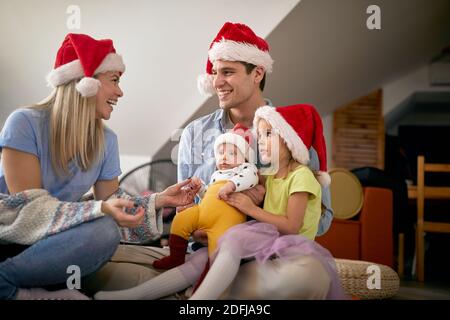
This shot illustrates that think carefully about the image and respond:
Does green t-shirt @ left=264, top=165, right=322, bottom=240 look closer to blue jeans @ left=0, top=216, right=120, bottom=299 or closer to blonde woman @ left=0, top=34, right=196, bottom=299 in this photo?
blonde woman @ left=0, top=34, right=196, bottom=299

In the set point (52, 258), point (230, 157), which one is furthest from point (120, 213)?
point (230, 157)

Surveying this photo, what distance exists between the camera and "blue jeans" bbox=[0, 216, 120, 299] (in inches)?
43.1

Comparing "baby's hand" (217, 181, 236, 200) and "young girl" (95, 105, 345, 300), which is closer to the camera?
"young girl" (95, 105, 345, 300)

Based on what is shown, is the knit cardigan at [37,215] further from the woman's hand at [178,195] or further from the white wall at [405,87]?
the white wall at [405,87]

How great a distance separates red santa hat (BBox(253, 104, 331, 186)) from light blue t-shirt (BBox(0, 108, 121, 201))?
413 mm

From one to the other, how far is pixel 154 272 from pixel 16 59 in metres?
0.65

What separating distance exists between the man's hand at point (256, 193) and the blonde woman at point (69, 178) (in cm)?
15

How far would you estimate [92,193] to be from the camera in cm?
132

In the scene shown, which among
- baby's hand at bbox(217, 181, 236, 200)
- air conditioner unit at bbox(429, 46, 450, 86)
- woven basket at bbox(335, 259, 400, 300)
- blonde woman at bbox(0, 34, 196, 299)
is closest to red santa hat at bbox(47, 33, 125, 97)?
blonde woman at bbox(0, 34, 196, 299)

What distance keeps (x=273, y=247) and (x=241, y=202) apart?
0.44 ft

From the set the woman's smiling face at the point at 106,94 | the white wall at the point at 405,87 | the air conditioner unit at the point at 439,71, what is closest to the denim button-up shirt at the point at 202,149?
the woman's smiling face at the point at 106,94

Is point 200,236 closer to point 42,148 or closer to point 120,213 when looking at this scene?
point 120,213

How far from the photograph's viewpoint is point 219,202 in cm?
118
